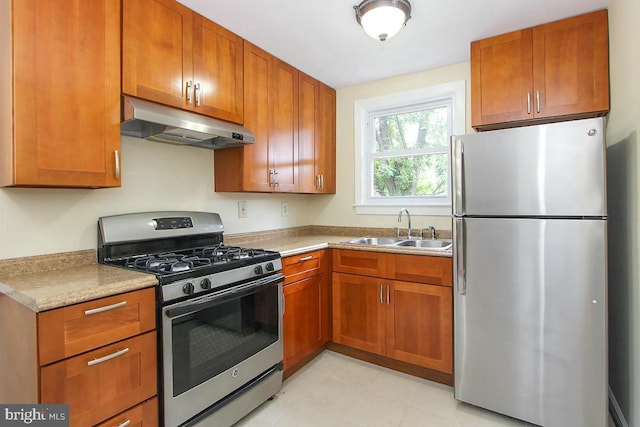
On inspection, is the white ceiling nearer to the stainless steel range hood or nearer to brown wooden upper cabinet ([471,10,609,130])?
brown wooden upper cabinet ([471,10,609,130])

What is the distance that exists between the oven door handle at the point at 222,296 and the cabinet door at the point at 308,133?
3.53 ft

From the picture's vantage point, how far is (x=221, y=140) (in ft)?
7.33

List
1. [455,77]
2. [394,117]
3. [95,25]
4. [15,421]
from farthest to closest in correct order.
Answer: [394,117]
[455,77]
[95,25]
[15,421]

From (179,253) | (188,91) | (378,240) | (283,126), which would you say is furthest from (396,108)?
(179,253)

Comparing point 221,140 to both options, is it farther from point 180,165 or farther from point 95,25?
point 95,25

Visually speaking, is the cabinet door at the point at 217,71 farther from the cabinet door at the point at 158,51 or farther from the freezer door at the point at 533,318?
the freezer door at the point at 533,318

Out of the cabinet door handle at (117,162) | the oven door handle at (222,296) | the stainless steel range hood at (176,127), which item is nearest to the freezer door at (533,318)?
the oven door handle at (222,296)

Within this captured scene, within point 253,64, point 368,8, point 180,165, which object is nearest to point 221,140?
point 180,165

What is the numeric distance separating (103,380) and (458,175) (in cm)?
199

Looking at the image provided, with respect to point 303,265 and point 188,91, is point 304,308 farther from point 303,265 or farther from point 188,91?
point 188,91

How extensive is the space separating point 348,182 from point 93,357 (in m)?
2.52

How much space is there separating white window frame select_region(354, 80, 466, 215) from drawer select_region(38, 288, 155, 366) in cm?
220

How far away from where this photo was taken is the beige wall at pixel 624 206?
1612 millimetres

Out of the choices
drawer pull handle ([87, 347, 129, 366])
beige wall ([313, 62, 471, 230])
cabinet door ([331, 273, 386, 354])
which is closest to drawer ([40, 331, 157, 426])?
drawer pull handle ([87, 347, 129, 366])
